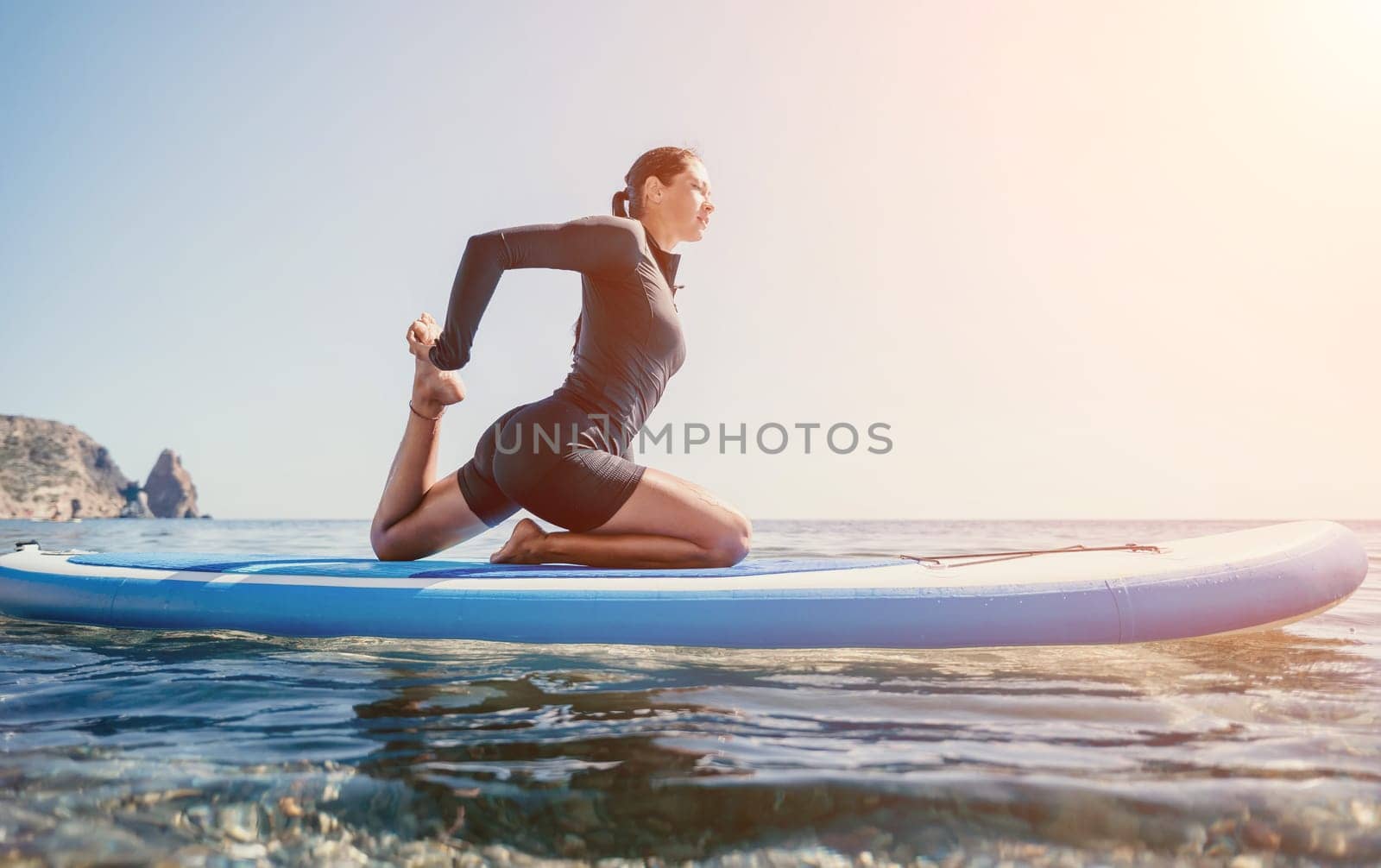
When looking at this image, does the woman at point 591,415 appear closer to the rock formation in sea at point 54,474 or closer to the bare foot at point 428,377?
the bare foot at point 428,377

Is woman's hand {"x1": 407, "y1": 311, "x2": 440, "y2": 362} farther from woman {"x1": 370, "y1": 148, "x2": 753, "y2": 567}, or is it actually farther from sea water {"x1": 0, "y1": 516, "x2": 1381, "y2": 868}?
sea water {"x1": 0, "y1": 516, "x2": 1381, "y2": 868}

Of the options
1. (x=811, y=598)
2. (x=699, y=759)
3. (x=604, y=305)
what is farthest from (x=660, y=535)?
(x=699, y=759)

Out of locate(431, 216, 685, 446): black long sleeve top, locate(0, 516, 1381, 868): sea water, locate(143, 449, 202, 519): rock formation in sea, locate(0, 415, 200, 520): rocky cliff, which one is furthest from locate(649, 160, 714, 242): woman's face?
locate(143, 449, 202, 519): rock formation in sea

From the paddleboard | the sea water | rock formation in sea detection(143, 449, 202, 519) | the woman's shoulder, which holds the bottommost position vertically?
the sea water

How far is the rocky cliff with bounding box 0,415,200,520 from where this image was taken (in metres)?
72.6

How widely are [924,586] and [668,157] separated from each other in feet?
5.73

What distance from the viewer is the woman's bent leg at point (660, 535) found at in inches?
128

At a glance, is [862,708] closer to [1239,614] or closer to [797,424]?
[1239,614]

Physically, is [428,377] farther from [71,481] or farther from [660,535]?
[71,481]

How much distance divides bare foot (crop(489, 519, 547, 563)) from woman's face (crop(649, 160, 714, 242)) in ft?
4.02

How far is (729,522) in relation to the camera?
333cm

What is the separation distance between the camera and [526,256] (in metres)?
2.91

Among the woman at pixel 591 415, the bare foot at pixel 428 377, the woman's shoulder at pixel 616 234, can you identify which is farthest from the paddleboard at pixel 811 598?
the woman's shoulder at pixel 616 234

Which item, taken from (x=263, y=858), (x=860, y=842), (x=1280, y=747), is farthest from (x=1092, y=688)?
(x=263, y=858)
